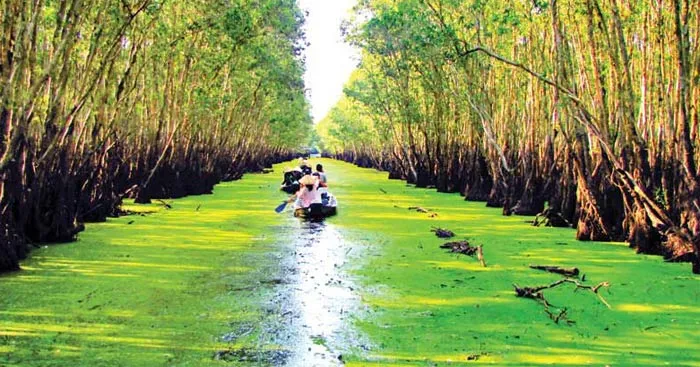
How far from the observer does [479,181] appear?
1869 cm

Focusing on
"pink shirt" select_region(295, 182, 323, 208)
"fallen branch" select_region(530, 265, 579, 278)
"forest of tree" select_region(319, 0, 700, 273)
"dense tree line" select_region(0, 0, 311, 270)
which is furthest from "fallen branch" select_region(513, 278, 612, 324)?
"pink shirt" select_region(295, 182, 323, 208)

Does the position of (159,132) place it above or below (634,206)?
above

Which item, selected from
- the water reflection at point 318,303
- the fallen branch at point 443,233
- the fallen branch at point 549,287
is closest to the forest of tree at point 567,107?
the fallen branch at point 549,287

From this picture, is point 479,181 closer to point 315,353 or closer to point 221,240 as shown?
point 221,240

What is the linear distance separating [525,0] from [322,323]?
855 centimetres

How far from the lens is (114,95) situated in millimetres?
14180

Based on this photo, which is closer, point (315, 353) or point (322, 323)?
point (315, 353)

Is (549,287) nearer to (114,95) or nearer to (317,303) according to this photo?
(317,303)

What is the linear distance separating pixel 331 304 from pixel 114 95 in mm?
9840

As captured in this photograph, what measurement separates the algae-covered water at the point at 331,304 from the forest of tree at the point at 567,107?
82cm

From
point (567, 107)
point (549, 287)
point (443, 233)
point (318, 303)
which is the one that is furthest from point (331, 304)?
point (567, 107)

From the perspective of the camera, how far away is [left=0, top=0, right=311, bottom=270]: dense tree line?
7461 mm

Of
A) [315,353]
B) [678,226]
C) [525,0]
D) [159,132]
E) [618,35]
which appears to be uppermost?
[525,0]

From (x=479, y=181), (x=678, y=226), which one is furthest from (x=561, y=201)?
(x=479, y=181)
